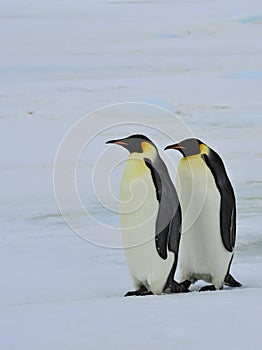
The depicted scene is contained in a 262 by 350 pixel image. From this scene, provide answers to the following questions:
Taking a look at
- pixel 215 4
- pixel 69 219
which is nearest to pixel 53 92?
pixel 69 219

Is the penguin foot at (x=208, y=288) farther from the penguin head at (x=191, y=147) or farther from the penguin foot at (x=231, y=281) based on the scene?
the penguin head at (x=191, y=147)

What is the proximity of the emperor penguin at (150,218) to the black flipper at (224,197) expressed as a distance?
0.54 feet

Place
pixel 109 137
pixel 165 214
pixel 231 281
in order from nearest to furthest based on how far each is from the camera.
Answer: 1. pixel 165 214
2. pixel 231 281
3. pixel 109 137

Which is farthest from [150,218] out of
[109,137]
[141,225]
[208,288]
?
[109,137]

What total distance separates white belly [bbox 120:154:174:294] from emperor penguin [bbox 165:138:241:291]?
0.45 ft

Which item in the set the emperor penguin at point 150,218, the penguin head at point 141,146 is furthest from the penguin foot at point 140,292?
the penguin head at point 141,146

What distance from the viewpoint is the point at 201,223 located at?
9.74ft

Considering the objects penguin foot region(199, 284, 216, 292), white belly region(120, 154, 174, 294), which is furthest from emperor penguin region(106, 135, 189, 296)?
penguin foot region(199, 284, 216, 292)

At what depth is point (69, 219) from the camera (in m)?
4.01

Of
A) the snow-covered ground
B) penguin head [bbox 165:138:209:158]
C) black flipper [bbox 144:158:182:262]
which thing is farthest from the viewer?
penguin head [bbox 165:138:209:158]

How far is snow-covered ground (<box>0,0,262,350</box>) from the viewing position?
7.86 feet

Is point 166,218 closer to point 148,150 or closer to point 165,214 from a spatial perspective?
point 165,214

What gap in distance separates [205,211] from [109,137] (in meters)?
2.88

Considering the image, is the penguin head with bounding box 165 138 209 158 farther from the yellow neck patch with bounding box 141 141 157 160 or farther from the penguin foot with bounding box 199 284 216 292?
the penguin foot with bounding box 199 284 216 292
